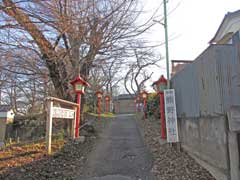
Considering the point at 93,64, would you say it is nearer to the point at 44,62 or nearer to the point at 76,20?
the point at 44,62

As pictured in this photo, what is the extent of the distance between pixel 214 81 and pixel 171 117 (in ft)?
10.4

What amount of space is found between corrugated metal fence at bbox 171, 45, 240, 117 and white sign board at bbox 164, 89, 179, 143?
1.18 metres

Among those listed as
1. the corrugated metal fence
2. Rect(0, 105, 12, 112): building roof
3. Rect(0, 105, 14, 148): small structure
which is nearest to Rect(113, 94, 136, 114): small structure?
Rect(0, 105, 12, 112): building roof

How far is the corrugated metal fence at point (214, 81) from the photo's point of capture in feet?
14.7

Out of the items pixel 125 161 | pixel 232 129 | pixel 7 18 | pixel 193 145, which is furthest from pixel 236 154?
pixel 7 18

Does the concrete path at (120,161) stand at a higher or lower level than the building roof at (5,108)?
lower

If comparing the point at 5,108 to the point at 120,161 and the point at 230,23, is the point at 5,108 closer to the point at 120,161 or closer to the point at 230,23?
the point at 120,161

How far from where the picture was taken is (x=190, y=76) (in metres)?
6.63

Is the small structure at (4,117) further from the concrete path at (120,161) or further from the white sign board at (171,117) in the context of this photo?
the white sign board at (171,117)

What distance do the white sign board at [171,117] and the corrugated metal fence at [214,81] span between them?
1185 mm

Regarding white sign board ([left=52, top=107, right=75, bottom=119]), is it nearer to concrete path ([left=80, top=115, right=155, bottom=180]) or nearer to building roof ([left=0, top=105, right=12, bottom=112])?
concrete path ([left=80, top=115, right=155, bottom=180])

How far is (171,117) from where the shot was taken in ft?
25.9

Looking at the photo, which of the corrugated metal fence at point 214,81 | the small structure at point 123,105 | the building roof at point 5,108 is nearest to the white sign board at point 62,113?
the corrugated metal fence at point 214,81

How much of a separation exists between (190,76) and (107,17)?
9.55 ft
